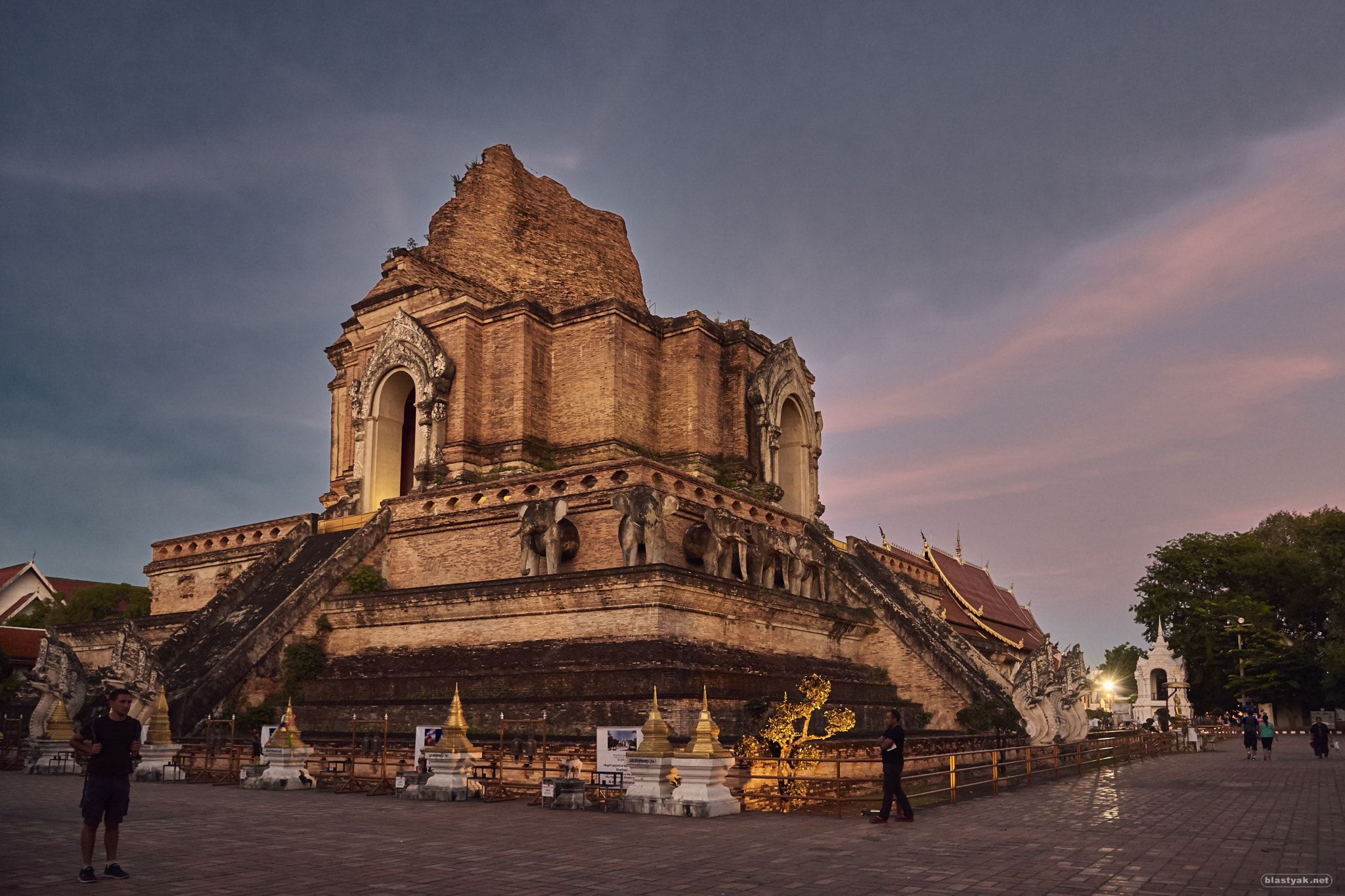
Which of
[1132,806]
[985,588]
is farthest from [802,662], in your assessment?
[985,588]

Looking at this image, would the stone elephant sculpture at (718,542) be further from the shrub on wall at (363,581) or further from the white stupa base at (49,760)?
the white stupa base at (49,760)

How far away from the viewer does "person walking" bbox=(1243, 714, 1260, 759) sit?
2362 cm

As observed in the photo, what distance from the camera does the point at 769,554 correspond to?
68.6 feet

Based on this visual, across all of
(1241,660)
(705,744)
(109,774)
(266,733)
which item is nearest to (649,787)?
(705,744)

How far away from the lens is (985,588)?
1635 inches

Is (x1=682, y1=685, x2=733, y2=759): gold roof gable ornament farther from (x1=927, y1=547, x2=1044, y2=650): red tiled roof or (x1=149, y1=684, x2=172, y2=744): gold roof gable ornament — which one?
(x1=927, y1=547, x2=1044, y2=650): red tiled roof

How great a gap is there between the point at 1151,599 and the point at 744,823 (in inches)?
1747

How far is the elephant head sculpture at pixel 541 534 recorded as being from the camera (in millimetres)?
18781

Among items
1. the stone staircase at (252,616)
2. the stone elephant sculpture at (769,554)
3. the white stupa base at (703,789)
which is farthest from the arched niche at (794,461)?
the white stupa base at (703,789)

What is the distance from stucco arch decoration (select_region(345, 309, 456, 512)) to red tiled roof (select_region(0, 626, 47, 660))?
13.3 metres

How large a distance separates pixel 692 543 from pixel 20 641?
2391 cm

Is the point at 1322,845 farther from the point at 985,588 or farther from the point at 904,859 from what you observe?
the point at 985,588

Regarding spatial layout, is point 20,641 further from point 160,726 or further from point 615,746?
point 615,746

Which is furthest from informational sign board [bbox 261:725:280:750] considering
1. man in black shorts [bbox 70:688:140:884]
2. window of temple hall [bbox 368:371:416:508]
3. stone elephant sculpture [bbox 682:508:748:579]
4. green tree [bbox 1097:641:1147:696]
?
green tree [bbox 1097:641:1147:696]
